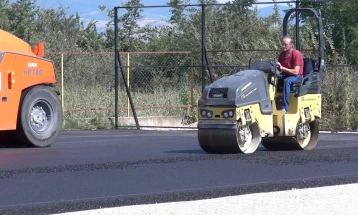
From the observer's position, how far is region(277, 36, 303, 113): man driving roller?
13422 mm

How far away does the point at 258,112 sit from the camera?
12953 millimetres

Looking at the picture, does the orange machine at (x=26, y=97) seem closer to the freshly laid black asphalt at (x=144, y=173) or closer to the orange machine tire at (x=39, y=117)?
the orange machine tire at (x=39, y=117)

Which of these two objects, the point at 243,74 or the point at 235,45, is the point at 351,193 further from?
the point at 235,45

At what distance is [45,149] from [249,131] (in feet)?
11.1

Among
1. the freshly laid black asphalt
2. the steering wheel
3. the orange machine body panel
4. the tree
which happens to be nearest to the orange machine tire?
the orange machine body panel

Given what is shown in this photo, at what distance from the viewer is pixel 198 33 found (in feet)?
82.4

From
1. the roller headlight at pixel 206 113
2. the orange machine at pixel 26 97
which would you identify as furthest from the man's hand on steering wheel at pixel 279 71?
the orange machine at pixel 26 97

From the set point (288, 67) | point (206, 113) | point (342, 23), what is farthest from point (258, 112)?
point (342, 23)

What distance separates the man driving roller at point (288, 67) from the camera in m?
13.4

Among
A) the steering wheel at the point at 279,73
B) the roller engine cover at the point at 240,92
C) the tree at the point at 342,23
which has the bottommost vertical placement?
the roller engine cover at the point at 240,92

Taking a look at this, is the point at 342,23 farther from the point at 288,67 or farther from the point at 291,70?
the point at 291,70

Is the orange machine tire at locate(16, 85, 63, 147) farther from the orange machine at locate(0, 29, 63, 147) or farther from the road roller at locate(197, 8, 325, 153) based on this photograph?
the road roller at locate(197, 8, 325, 153)

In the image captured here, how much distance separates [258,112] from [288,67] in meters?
1.10

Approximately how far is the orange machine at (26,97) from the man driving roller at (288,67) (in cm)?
391
